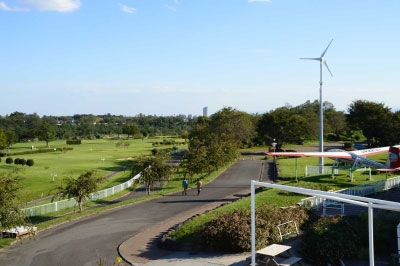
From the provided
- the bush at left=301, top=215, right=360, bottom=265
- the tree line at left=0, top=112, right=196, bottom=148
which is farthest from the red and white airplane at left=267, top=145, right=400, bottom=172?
the tree line at left=0, top=112, right=196, bottom=148

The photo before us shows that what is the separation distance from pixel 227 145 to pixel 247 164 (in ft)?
13.4

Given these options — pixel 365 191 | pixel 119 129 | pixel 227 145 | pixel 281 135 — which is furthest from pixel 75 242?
pixel 119 129

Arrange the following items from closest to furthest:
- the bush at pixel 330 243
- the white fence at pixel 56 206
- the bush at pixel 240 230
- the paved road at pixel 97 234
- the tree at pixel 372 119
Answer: the bush at pixel 330 243 < the bush at pixel 240 230 < the paved road at pixel 97 234 < the white fence at pixel 56 206 < the tree at pixel 372 119

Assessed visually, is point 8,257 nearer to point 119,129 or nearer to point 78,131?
point 78,131

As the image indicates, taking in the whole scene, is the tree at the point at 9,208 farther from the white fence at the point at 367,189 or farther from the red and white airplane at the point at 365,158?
the red and white airplane at the point at 365,158

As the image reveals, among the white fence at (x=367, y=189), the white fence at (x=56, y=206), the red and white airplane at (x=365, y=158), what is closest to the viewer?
the white fence at (x=367, y=189)

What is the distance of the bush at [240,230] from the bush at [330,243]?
5.90 ft

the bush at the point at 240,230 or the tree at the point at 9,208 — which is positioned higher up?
the tree at the point at 9,208

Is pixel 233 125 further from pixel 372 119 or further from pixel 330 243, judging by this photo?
pixel 330 243

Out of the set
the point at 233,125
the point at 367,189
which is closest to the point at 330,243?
the point at 367,189

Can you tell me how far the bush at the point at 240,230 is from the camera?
15.4 m

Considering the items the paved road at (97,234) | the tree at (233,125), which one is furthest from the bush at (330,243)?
the tree at (233,125)

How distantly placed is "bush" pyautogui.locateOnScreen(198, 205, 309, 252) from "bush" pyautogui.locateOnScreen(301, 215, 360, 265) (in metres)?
1.80

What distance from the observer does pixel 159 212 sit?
2409 cm
